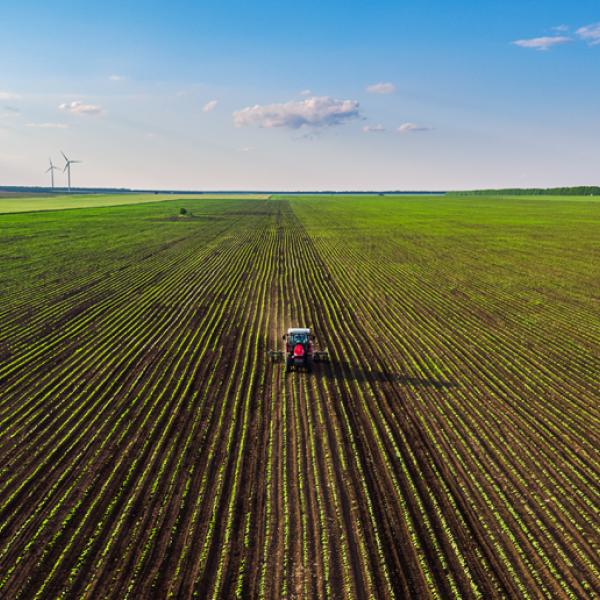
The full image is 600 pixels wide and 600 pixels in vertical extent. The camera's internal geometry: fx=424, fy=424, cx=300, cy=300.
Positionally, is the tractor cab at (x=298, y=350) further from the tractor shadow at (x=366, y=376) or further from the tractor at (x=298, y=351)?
the tractor shadow at (x=366, y=376)

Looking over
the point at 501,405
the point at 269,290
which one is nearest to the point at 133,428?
the point at 501,405

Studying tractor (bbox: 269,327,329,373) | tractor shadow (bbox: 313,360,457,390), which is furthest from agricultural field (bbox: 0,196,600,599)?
tractor (bbox: 269,327,329,373)

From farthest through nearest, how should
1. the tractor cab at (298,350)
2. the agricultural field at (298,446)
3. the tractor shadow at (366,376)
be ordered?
the tractor cab at (298,350), the tractor shadow at (366,376), the agricultural field at (298,446)

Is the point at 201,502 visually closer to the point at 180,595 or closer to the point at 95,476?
the point at 180,595

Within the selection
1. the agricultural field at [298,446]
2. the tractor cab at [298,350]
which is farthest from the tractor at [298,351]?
the agricultural field at [298,446]

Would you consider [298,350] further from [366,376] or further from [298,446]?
[298,446]

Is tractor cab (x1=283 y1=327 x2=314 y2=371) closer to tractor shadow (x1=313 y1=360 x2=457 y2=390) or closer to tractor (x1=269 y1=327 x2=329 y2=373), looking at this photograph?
tractor (x1=269 y1=327 x2=329 y2=373)

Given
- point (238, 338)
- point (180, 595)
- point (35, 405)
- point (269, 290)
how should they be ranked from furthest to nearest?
point (269, 290) → point (238, 338) → point (35, 405) → point (180, 595)
